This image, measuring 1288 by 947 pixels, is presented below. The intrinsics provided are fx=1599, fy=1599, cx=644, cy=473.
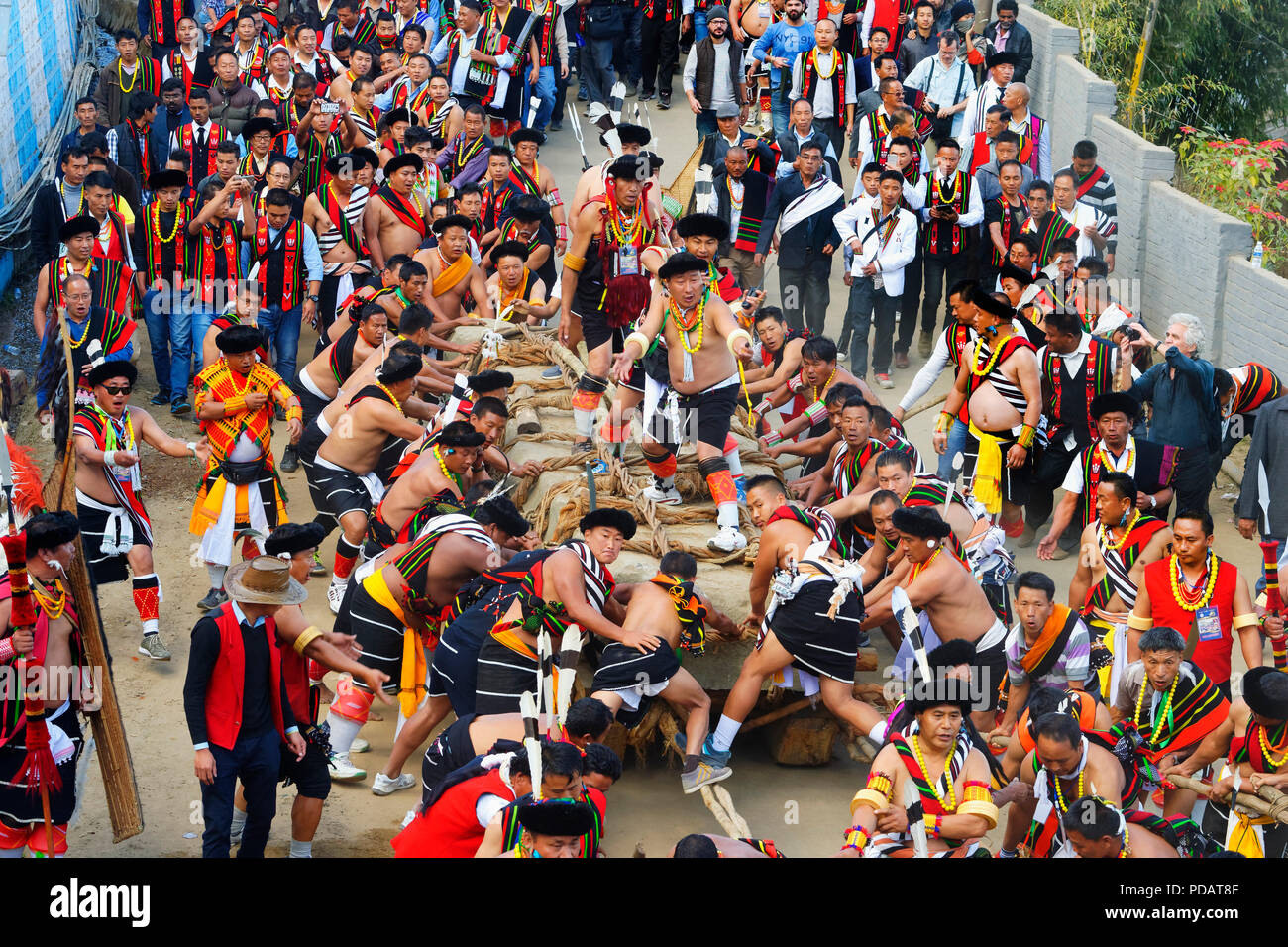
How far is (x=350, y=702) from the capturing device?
7262 millimetres

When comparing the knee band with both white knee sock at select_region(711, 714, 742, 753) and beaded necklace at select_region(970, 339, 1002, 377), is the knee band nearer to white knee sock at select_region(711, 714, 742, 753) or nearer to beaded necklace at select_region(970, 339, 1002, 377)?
white knee sock at select_region(711, 714, 742, 753)

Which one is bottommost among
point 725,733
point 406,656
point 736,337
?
point 725,733

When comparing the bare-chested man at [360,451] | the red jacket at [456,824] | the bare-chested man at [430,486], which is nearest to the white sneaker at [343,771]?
the bare-chested man at [430,486]

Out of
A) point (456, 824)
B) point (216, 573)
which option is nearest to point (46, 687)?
point (456, 824)

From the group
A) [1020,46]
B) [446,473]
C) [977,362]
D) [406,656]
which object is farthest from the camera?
[1020,46]

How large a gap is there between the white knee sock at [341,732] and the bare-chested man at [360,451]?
4.54ft

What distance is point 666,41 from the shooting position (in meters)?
15.5

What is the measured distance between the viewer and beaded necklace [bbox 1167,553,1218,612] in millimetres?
6969

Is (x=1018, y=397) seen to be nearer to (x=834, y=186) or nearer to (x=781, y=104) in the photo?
(x=834, y=186)

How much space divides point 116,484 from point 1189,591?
5.11 metres

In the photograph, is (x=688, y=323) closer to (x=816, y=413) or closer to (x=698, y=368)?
(x=698, y=368)

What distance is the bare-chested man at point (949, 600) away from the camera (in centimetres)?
695

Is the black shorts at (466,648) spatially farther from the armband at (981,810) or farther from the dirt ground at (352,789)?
the armband at (981,810)

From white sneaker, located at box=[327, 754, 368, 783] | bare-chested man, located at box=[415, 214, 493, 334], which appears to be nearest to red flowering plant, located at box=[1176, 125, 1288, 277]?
bare-chested man, located at box=[415, 214, 493, 334]
